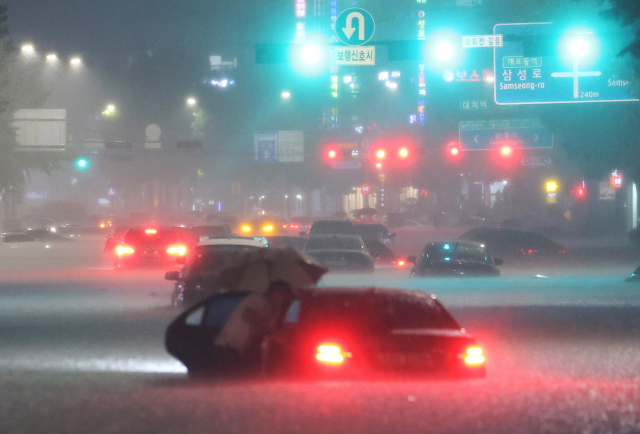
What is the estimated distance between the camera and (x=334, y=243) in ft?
67.7

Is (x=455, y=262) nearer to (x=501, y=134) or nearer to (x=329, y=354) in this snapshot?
(x=329, y=354)

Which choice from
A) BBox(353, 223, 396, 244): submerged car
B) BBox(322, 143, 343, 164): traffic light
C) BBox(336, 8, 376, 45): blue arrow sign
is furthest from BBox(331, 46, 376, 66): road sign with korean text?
BBox(322, 143, 343, 164): traffic light

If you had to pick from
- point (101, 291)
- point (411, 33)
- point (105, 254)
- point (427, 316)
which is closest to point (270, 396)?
point (427, 316)

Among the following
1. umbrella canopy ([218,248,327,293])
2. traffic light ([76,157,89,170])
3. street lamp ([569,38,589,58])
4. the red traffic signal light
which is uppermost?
street lamp ([569,38,589,58])

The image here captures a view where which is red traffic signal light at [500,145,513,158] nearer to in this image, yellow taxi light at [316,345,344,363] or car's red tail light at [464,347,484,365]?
car's red tail light at [464,347,484,365]

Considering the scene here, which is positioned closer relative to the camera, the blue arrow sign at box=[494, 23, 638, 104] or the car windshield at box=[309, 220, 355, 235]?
the blue arrow sign at box=[494, 23, 638, 104]

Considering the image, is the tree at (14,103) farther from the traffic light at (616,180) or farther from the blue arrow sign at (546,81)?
the traffic light at (616,180)

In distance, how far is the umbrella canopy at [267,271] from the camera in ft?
26.6

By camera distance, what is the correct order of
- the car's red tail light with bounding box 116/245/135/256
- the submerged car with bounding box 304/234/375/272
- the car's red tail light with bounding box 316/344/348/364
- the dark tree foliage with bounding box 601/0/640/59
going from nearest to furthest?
the car's red tail light with bounding box 316/344/348/364, the dark tree foliage with bounding box 601/0/640/59, the submerged car with bounding box 304/234/375/272, the car's red tail light with bounding box 116/245/135/256

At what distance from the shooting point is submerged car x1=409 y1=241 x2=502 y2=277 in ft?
60.4

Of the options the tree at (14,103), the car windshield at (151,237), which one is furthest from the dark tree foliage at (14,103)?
the car windshield at (151,237)

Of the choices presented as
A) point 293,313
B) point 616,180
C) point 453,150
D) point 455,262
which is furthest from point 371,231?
point 293,313

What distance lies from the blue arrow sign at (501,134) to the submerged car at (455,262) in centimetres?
1893

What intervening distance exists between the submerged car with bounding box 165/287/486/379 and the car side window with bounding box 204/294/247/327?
0.98m
